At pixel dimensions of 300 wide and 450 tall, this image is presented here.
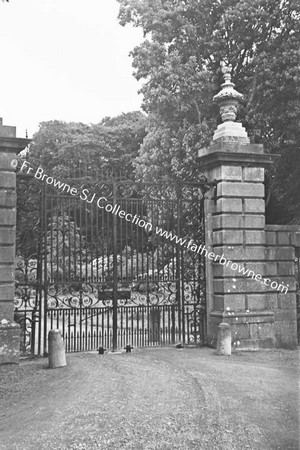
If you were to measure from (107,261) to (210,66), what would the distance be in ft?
37.3

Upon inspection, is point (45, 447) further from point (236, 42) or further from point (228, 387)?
point (236, 42)

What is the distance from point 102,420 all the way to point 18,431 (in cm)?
85

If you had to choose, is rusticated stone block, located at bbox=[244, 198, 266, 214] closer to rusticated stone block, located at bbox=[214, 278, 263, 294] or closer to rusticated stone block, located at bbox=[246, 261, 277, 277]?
rusticated stone block, located at bbox=[246, 261, 277, 277]

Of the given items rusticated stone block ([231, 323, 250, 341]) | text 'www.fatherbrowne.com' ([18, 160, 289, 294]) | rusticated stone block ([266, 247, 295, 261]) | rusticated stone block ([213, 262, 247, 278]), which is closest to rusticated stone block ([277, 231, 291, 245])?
rusticated stone block ([266, 247, 295, 261])

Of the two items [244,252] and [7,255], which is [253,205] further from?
[7,255]

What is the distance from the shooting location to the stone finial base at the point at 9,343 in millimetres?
8008

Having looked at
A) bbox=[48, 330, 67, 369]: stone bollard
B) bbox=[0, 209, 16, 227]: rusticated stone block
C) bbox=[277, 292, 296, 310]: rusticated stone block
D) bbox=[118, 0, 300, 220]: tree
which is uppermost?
bbox=[118, 0, 300, 220]: tree

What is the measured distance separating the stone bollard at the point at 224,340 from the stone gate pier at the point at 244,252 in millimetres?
263

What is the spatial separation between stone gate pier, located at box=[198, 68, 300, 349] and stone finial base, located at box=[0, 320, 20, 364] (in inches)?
143

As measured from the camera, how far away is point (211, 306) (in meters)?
9.74

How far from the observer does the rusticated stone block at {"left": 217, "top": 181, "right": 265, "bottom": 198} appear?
31.5ft

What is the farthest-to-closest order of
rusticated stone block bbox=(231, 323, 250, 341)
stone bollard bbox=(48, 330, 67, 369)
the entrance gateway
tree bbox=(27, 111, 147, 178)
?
tree bbox=(27, 111, 147, 178) < rusticated stone block bbox=(231, 323, 250, 341) < the entrance gateway < stone bollard bbox=(48, 330, 67, 369)

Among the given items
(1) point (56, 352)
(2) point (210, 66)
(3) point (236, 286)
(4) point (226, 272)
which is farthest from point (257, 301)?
(2) point (210, 66)

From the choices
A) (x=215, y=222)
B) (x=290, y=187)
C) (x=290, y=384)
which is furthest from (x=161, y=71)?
(x=290, y=384)
